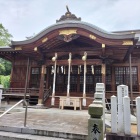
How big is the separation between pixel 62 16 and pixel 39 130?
9.34 meters

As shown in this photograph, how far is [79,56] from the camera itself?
11.2 m

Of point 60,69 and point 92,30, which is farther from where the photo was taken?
point 60,69

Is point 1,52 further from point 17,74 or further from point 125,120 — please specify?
point 125,120

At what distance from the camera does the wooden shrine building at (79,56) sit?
30.2 ft

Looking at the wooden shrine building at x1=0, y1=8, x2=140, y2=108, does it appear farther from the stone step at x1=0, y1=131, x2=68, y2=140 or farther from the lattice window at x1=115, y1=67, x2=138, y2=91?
the stone step at x1=0, y1=131, x2=68, y2=140

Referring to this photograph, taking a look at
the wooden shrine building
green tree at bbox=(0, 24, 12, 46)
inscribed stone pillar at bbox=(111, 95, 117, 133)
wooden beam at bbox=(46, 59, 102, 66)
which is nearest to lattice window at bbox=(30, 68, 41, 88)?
the wooden shrine building

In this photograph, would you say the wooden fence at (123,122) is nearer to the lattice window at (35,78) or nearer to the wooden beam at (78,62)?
the wooden beam at (78,62)

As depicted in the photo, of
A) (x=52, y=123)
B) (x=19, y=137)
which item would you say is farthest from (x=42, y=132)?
(x=52, y=123)

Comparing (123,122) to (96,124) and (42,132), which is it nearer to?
(96,124)

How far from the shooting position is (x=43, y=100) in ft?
35.2

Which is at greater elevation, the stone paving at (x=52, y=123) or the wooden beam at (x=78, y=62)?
the wooden beam at (x=78, y=62)

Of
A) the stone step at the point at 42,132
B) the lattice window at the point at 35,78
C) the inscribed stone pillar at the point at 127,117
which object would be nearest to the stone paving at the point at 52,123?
the stone step at the point at 42,132

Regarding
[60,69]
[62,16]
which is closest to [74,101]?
[60,69]

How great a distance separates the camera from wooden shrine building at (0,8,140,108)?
30.2ft
